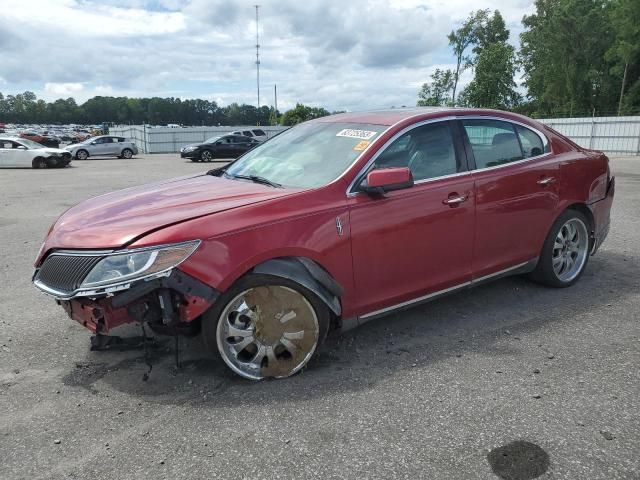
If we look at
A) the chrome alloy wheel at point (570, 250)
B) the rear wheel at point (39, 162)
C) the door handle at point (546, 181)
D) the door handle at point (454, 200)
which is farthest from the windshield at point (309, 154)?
the rear wheel at point (39, 162)

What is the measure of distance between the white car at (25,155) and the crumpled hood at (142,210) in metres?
23.2

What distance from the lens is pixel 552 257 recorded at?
4.95 metres

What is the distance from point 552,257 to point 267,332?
2978 mm

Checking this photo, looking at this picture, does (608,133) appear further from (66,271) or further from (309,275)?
(66,271)

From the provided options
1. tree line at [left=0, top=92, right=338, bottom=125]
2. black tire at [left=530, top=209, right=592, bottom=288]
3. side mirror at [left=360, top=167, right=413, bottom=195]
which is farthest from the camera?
tree line at [left=0, top=92, right=338, bottom=125]

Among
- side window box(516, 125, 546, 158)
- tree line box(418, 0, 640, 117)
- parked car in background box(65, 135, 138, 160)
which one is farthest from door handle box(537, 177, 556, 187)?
tree line box(418, 0, 640, 117)

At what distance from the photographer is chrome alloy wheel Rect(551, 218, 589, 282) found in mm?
5062

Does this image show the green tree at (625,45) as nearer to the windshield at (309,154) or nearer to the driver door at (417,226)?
the driver door at (417,226)

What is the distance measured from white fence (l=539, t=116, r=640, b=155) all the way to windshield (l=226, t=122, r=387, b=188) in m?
25.8

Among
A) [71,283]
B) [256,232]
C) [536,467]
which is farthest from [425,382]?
[71,283]

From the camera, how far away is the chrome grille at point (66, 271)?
309 cm

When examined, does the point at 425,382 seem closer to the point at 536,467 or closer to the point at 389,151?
the point at 536,467

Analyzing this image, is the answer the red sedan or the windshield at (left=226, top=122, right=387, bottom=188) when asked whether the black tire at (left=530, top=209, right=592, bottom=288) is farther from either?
the windshield at (left=226, top=122, right=387, bottom=188)

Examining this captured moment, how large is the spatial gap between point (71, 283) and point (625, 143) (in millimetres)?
30303
